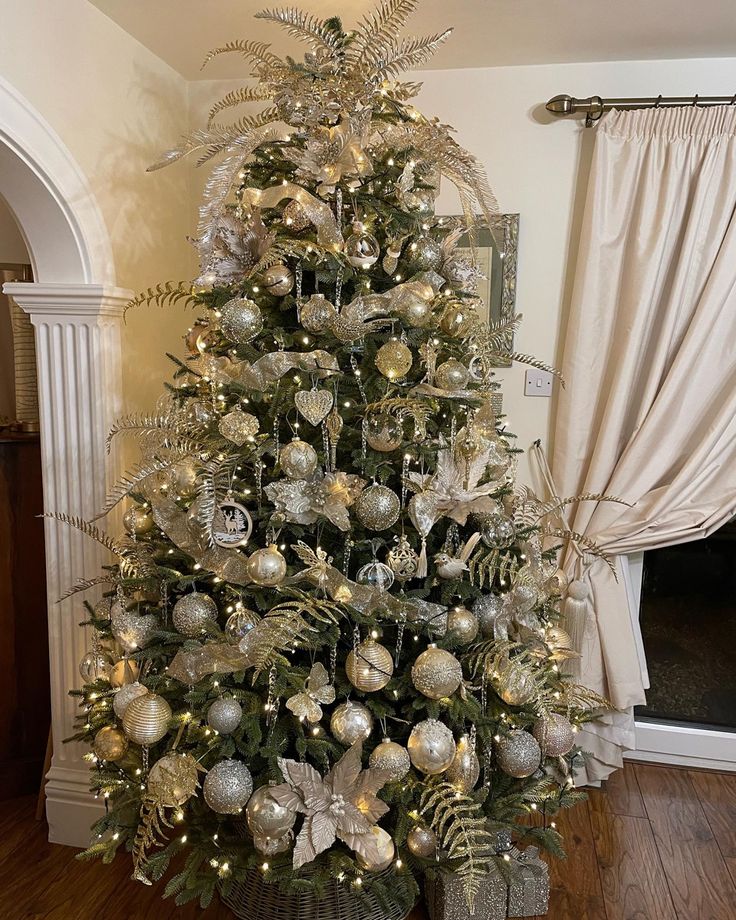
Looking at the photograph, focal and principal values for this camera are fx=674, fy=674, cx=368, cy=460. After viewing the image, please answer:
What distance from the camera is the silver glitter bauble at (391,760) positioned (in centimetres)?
129

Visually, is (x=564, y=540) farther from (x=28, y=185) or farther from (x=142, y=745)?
(x=28, y=185)

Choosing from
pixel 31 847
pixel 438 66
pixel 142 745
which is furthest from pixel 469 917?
pixel 438 66

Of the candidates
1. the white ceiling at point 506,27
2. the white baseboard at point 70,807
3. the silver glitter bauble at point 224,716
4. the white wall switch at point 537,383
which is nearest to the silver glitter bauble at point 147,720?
the silver glitter bauble at point 224,716

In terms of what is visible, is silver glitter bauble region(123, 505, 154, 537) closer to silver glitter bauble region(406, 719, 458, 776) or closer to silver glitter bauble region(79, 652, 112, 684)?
Answer: silver glitter bauble region(79, 652, 112, 684)

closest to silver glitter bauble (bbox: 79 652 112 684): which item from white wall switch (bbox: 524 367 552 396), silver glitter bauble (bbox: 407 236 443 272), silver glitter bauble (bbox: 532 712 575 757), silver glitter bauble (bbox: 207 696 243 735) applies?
silver glitter bauble (bbox: 207 696 243 735)

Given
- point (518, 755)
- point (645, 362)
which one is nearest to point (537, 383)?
point (645, 362)

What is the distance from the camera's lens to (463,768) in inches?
53.7

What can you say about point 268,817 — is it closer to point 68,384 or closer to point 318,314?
point 318,314

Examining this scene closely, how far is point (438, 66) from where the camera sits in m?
2.34

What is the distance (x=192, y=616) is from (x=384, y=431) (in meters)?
0.54

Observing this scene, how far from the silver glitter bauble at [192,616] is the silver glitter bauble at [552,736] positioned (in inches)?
29.8

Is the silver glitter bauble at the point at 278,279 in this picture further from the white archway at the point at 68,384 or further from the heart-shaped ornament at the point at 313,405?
the white archway at the point at 68,384

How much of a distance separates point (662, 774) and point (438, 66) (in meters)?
2.69

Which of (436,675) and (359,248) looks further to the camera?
(359,248)
